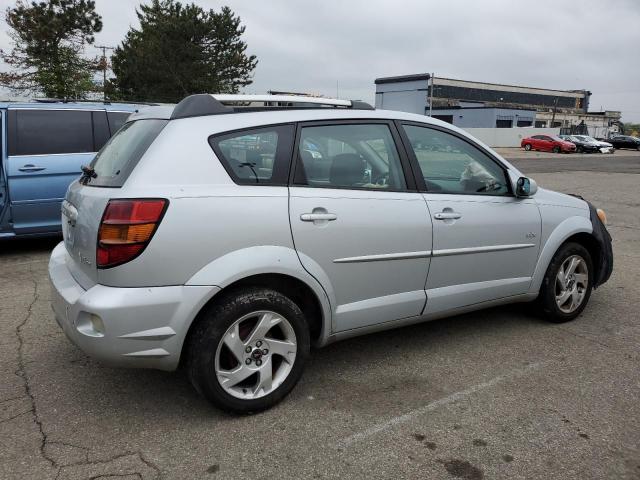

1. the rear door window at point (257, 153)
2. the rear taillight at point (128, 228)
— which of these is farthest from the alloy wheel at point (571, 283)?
the rear taillight at point (128, 228)

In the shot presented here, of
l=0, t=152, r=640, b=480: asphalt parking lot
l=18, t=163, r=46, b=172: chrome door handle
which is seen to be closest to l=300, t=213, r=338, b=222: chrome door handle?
l=0, t=152, r=640, b=480: asphalt parking lot

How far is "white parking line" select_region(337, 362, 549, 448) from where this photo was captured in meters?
2.77

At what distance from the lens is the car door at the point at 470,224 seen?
3.56m

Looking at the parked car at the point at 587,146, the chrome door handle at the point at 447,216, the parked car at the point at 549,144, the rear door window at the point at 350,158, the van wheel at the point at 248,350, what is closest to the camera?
the van wheel at the point at 248,350

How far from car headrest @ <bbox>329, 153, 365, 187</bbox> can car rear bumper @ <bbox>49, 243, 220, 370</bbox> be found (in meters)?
0.99

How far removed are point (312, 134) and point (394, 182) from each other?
1.99ft

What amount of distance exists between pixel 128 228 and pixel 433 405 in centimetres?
190

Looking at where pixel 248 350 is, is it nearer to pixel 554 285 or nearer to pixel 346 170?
pixel 346 170

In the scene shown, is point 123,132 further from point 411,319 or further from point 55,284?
point 411,319

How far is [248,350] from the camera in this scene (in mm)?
2900

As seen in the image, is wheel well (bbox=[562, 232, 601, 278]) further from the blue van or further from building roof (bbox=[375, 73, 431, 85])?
building roof (bbox=[375, 73, 431, 85])

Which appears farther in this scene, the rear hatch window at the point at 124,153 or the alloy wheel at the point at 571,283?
the alloy wheel at the point at 571,283

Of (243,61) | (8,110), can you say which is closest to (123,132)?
(8,110)

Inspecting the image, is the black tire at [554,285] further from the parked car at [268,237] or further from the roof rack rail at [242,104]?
the roof rack rail at [242,104]
